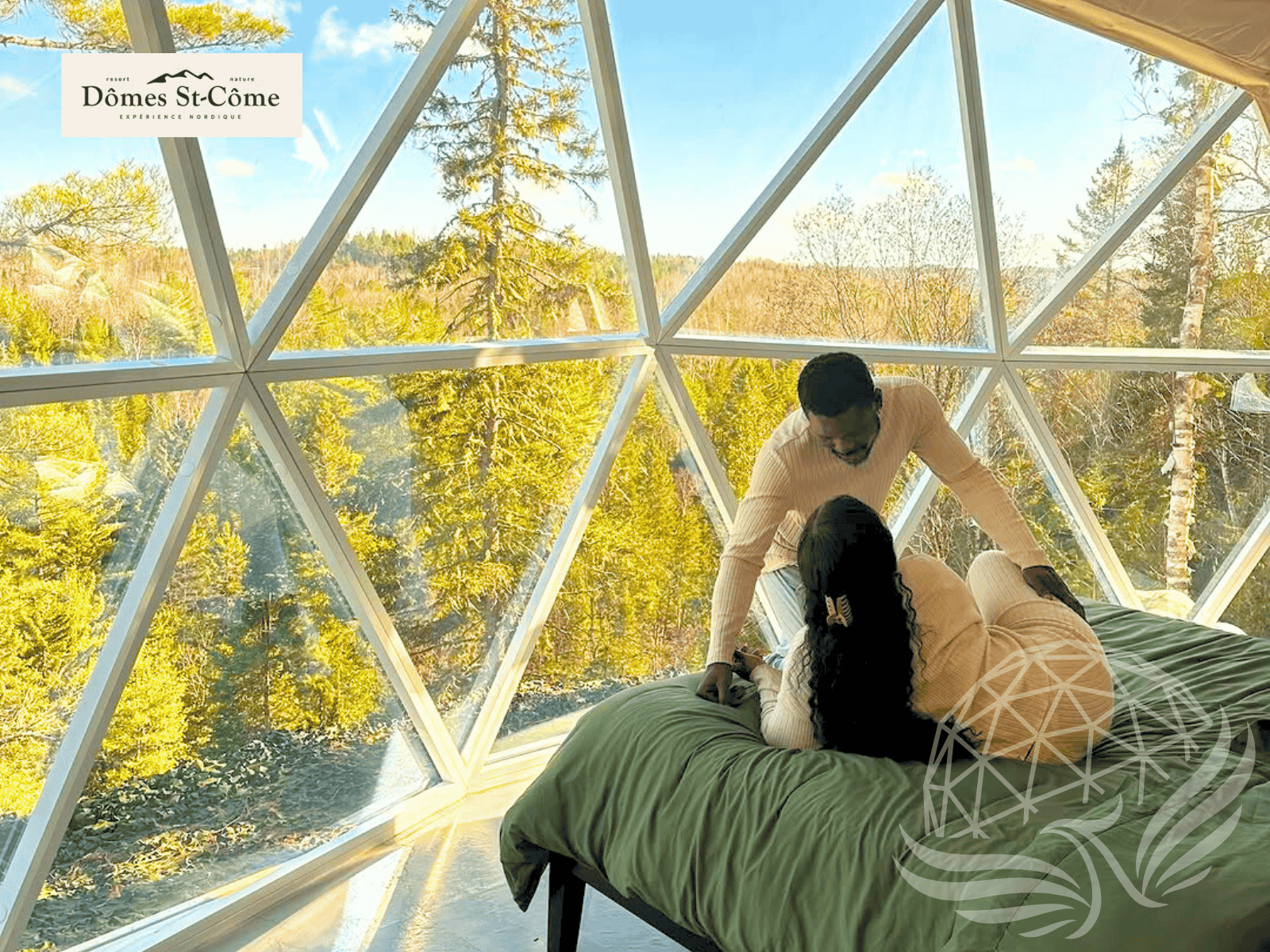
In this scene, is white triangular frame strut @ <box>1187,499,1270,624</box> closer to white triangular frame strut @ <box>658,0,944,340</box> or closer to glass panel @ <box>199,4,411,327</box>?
white triangular frame strut @ <box>658,0,944,340</box>

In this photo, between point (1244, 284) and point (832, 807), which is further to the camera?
point (1244, 284)

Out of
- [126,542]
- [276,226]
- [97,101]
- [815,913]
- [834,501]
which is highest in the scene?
[97,101]

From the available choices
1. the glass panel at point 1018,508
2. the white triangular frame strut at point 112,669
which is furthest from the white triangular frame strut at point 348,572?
the glass panel at point 1018,508

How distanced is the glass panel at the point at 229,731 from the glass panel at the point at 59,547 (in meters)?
0.19

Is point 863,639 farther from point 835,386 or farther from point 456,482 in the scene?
point 456,482

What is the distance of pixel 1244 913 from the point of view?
2031mm

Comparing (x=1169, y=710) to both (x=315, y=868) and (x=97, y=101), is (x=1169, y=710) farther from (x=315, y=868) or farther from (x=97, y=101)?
(x=97, y=101)

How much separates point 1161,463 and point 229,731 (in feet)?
17.3

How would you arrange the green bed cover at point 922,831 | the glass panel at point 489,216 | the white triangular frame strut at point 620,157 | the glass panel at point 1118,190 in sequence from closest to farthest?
the green bed cover at point 922,831 < the glass panel at point 489,216 < the white triangular frame strut at point 620,157 < the glass panel at point 1118,190

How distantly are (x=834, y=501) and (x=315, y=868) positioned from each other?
238 centimetres

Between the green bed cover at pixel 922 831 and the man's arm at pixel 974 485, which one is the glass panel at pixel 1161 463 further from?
the green bed cover at pixel 922 831

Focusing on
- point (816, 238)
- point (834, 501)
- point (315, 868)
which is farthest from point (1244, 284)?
point (315, 868)

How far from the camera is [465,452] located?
446cm

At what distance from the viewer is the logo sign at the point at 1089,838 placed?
217cm
